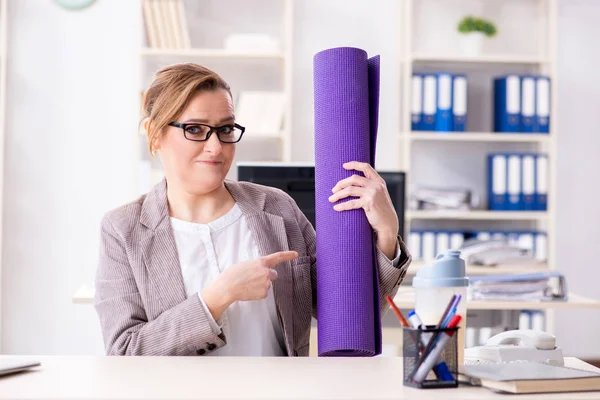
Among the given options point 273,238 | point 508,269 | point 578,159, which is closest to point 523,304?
point 508,269

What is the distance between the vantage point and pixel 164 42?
4.49m

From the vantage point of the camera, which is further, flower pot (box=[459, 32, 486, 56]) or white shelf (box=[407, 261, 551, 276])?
flower pot (box=[459, 32, 486, 56])

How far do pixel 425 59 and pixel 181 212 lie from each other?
3.09 meters

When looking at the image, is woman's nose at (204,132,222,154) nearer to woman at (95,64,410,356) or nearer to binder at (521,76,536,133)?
woman at (95,64,410,356)

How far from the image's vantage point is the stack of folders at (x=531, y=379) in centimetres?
120

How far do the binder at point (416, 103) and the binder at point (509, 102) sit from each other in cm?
48

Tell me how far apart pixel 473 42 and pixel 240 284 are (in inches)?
Result: 139

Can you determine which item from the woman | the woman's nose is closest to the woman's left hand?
the woman

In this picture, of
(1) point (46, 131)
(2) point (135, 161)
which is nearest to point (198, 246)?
(2) point (135, 161)

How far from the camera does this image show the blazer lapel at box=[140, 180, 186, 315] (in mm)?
1679

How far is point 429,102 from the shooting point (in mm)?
4551

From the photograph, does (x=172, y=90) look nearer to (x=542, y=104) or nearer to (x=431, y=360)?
(x=431, y=360)

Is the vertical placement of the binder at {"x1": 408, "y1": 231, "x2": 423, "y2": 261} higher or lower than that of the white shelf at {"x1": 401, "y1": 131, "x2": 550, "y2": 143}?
lower

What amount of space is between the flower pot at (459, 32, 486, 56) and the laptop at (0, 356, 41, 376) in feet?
12.3
